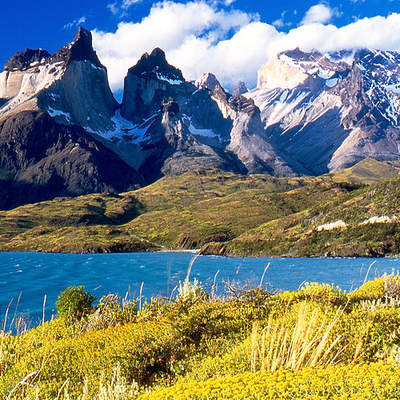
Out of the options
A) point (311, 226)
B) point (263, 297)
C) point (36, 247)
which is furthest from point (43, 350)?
point (36, 247)

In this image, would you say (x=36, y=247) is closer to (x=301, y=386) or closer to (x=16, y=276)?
(x=16, y=276)

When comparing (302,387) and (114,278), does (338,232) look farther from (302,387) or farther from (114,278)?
(302,387)

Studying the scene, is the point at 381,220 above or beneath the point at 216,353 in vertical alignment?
beneath

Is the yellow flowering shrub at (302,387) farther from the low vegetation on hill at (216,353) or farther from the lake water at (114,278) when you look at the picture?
the lake water at (114,278)

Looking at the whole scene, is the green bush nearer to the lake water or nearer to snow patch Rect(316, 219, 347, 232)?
the lake water

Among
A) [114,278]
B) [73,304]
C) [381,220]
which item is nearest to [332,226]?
[381,220]

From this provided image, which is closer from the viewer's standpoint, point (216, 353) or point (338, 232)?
point (216, 353)

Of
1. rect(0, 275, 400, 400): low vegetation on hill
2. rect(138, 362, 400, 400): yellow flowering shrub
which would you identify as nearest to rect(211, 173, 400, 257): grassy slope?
rect(0, 275, 400, 400): low vegetation on hill

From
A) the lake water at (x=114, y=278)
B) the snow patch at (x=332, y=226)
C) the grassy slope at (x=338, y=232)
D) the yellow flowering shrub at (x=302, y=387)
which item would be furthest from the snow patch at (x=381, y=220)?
the yellow flowering shrub at (x=302, y=387)
